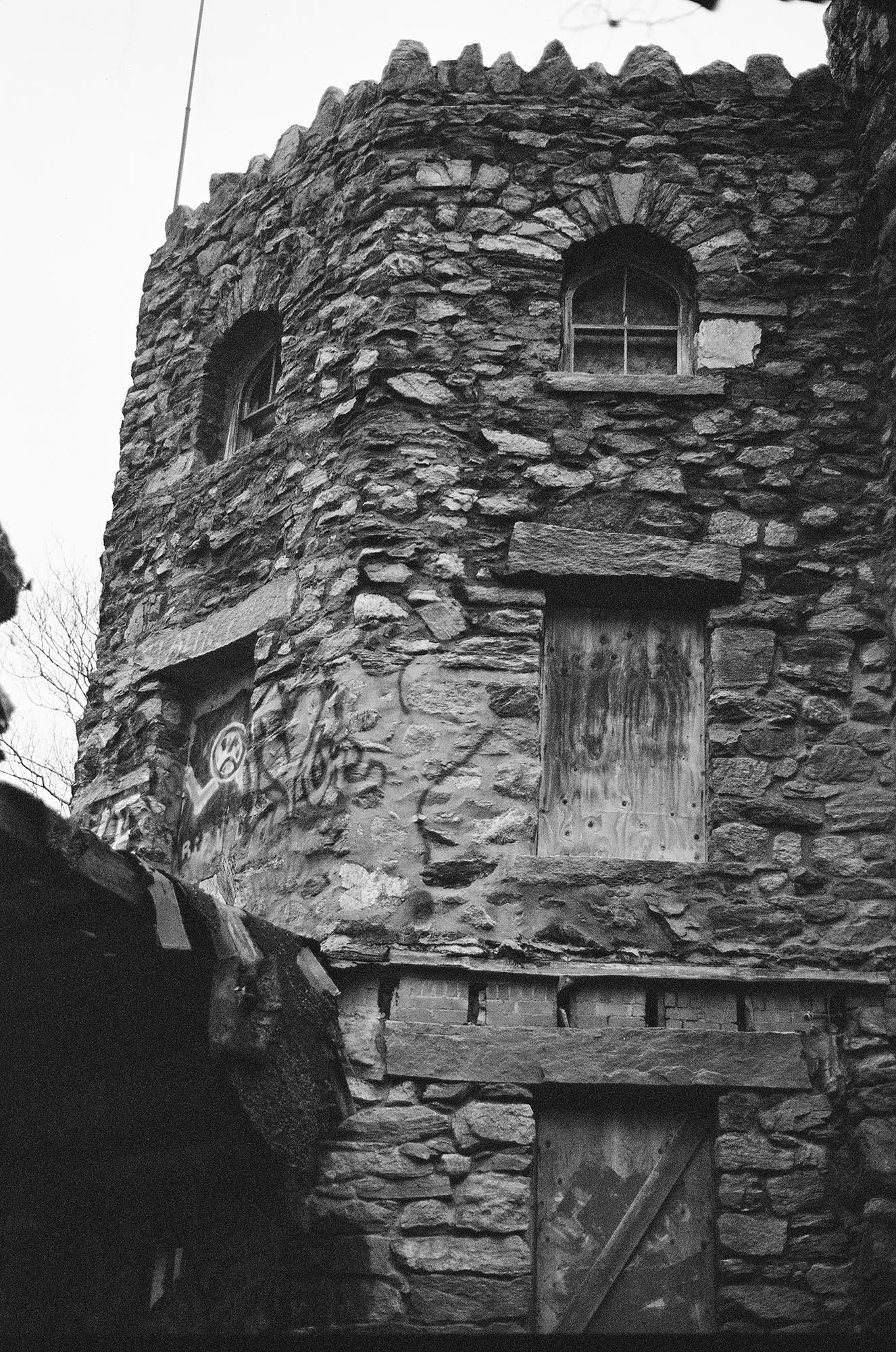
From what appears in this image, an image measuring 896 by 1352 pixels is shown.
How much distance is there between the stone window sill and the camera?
818 centimetres

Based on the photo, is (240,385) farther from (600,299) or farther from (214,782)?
(214,782)

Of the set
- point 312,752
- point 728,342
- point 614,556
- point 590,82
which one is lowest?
point 312,752

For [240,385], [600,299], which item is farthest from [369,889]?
[240,385]

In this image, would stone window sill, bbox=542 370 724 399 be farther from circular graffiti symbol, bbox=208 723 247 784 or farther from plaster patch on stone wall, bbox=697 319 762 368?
circular graffiti symbol, bbox=208 723 247 784

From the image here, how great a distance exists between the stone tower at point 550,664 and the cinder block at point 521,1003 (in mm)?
18

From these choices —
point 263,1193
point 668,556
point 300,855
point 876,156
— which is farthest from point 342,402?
point 263,1193

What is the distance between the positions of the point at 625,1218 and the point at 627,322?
4.70 m

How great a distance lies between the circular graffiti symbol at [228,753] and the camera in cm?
851

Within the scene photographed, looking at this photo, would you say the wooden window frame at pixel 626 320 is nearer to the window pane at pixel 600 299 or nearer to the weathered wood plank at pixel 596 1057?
the window pane at pixel 600 299

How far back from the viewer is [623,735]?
303 inches

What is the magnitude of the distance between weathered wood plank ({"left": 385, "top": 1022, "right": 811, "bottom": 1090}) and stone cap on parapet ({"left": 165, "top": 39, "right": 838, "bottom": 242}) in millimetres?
5186

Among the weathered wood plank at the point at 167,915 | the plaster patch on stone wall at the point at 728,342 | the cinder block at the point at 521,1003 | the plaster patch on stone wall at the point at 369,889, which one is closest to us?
the weathered wood plank at the point at 167,915

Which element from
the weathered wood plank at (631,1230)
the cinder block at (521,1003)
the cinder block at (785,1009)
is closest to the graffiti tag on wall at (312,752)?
the cinder block at (521,1003)

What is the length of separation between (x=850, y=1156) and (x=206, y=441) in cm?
554
